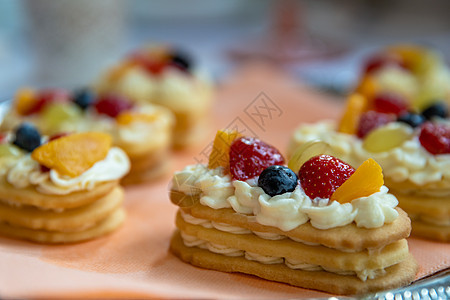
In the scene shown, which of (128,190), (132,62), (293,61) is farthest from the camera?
(293,61)

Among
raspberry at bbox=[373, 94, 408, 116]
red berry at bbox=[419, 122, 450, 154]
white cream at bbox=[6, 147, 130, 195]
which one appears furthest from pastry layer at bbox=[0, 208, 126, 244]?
raspberry at bbox=[373, 94, 408, 116]

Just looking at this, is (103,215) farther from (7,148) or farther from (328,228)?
(328,228)

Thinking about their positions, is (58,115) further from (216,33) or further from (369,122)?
(216,33)

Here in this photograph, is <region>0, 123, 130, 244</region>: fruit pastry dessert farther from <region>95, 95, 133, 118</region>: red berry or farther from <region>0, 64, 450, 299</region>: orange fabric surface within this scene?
<region>95, 95, 133, 118</region>: red berry

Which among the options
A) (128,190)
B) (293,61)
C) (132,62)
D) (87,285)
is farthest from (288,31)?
(87,285)

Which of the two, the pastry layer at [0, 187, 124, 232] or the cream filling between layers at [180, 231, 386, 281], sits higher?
the pastry layer at [0, 187, 124, 232]

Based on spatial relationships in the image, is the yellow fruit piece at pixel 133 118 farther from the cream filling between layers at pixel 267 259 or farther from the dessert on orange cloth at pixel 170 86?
the cream filling between layers at pixel 267 259
